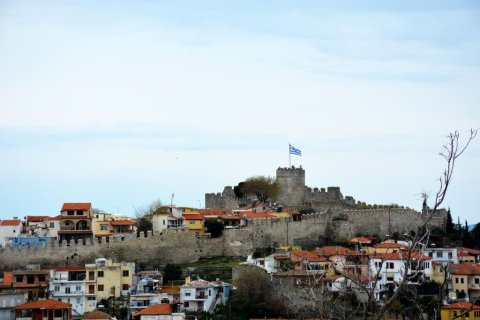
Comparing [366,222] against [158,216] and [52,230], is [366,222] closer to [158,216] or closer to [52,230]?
[158,216]

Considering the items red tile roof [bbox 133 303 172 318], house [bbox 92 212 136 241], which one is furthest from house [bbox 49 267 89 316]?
house [bbox 92 212 136 241]

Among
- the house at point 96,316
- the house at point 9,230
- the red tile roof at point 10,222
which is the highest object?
the red tile roof at point 10,222

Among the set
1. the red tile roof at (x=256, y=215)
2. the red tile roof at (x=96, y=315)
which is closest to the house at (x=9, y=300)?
the red tile roof at (x=96, y=315)

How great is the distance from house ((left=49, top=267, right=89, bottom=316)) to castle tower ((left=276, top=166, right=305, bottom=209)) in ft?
54.4

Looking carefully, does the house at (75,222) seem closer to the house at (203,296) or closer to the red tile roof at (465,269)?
the house at (203,296)

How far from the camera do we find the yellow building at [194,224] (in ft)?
179

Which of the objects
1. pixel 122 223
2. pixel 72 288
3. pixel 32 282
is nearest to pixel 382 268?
pixel 72 288

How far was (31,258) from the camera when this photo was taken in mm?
51531

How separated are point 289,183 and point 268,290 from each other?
18.5 metres

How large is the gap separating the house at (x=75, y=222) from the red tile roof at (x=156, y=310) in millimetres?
9601

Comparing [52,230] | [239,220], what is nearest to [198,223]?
[239,220]

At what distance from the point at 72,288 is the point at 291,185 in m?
18.0

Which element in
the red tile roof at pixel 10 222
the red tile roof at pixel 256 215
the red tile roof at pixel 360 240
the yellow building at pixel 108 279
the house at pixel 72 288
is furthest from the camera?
the red tile roof at pixel 10 222

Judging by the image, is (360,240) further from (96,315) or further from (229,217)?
(96,315)
